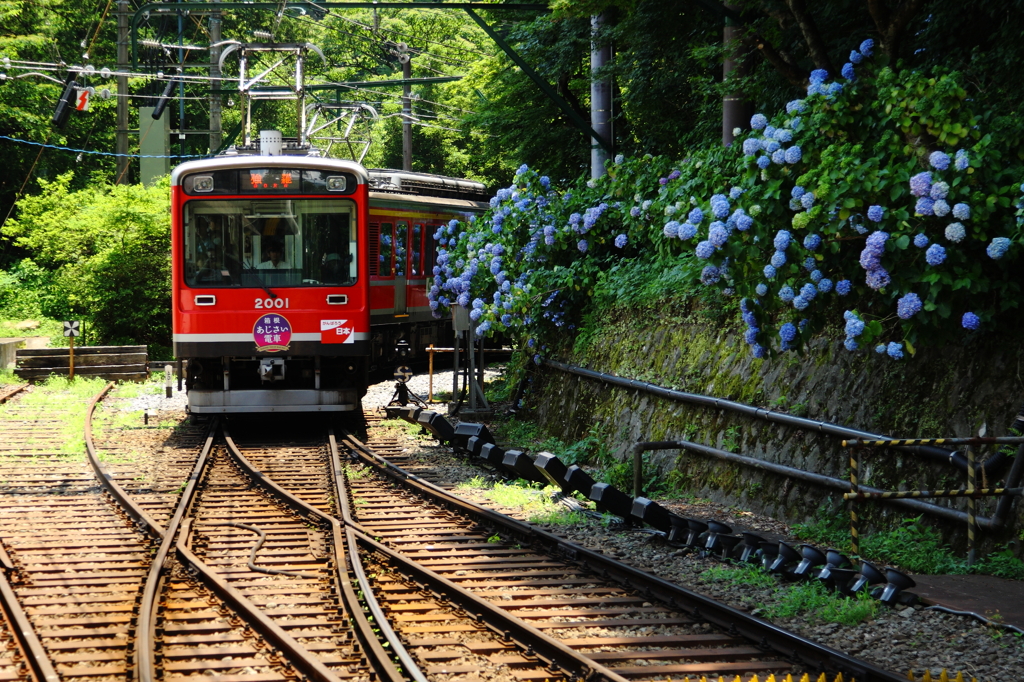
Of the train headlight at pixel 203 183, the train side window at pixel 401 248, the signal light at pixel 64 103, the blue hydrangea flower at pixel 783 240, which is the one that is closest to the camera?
the blue hydrangea flower at pixel 783 240

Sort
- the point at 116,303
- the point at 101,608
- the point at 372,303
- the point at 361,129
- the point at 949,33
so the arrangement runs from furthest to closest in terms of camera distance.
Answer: the point at 361,129 → the point at 116,303 → the point at 372,303 → the point at 949,33 → the point at 101,608

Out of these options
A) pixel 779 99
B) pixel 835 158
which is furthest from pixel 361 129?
pixel 835 158

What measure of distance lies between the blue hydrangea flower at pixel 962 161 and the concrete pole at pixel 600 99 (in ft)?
27.4

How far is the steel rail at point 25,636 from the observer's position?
556 centimetres

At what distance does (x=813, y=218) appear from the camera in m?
7.49

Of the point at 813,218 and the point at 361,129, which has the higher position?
the point at 361,129

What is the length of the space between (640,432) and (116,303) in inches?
699

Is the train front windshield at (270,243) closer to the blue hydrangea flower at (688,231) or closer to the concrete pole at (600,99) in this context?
the concrete pole at (600,99)

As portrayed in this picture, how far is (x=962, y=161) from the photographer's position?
6.95 m

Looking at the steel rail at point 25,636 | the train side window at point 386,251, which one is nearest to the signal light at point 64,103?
the train side window at point 386,251

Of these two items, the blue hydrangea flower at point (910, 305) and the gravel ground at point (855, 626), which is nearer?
the gravel ground at point (855, 626)

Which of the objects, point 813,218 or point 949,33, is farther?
point 949,33

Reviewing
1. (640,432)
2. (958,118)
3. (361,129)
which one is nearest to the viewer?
(958,118)

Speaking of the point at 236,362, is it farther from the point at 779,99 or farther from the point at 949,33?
the point at 949,33
